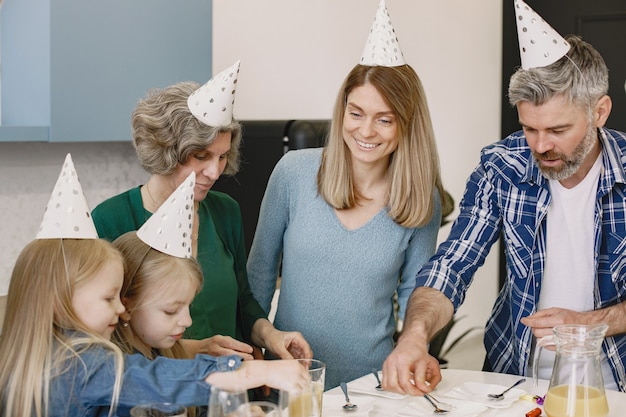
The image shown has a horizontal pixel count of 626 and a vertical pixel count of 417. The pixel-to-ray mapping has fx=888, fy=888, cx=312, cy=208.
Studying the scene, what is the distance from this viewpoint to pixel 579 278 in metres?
2.14

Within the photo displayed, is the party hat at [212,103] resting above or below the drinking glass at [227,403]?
above

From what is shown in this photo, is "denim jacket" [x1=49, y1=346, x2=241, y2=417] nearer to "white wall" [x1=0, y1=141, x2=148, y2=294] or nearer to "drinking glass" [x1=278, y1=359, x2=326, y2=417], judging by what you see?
"drinking glass" [x1=278, y1=359, x2=326, y2=417]

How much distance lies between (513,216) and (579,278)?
221 mm

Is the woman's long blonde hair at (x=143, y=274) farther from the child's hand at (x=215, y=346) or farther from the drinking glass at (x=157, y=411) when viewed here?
the drinking glass at (x=157, y=411)

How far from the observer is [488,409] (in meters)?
1.80

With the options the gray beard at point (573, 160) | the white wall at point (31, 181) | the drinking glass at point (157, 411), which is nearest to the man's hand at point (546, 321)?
the gray beard at point (573, 160)

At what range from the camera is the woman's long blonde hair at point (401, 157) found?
221 centimetres

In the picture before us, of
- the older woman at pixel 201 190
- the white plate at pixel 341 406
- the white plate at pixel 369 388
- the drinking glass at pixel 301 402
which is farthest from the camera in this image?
the older woman at pixel 201 190

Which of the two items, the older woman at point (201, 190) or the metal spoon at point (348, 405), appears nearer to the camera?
the metal spoon at point (348, 405)

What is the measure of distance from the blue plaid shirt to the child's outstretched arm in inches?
28.0

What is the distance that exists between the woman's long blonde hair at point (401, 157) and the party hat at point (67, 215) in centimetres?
75

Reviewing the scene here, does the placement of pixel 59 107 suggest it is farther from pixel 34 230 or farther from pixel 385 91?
pixel 385 91

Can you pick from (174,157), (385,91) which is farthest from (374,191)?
(174,157)

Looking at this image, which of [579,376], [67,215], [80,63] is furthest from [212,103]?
[579,376]
